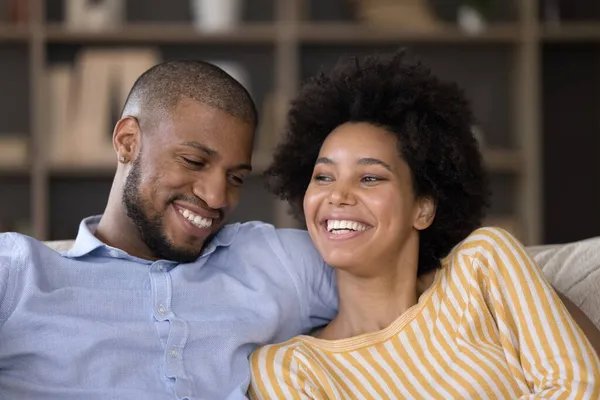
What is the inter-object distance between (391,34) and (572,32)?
2.39 ft

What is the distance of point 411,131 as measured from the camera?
181cm

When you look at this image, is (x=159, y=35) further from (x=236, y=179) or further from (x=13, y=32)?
(x=236, y=179)

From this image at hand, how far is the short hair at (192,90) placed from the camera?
196cm

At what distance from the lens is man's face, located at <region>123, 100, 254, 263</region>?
1.88 metres

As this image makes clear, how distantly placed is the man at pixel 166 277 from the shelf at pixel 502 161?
196 centimetres

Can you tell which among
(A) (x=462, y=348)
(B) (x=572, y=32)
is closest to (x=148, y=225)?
(A) (x=462, y=348)

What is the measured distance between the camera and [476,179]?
1.92m

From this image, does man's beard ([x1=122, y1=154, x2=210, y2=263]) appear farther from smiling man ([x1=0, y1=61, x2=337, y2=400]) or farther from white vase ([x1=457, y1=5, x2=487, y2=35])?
white vase ([x1=457, y1=5, x2=487, y2=35])

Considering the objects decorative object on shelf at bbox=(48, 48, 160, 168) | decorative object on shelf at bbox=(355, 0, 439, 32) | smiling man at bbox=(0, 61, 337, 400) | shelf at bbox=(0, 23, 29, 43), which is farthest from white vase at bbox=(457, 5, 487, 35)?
smiling man at bbox=(0, 61, 337, 400)

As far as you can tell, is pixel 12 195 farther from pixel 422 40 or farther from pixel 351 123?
pixel 351 123

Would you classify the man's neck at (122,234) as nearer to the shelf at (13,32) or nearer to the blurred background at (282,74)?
the blurred background at (282,74)

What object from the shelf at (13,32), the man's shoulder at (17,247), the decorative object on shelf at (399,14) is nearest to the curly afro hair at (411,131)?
the man's shoulder at (17,247)

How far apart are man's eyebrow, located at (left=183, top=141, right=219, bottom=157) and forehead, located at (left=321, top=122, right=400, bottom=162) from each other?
220 millimetres

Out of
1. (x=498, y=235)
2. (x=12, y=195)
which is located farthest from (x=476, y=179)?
(x=12, y=195)
